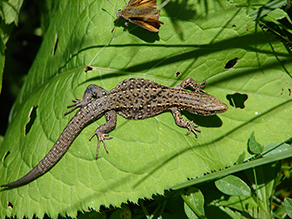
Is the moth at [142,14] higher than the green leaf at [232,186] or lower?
higher

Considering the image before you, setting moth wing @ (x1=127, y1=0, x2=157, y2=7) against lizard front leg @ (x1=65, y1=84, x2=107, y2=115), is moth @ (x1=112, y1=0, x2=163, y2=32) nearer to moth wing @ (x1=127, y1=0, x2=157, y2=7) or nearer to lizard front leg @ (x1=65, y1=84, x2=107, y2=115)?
moth wing @ (x1=127, y1=0, x2=157, y2=7)

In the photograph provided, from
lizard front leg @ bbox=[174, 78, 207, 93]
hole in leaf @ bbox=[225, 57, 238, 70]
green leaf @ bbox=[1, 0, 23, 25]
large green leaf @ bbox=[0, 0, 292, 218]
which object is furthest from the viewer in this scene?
green leaf @ bbox=[1, 0, 23, 25]

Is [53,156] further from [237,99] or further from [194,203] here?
[237,99]

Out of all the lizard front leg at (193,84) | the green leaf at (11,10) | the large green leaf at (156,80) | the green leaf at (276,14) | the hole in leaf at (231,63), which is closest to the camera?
the large green leaf at (156,80)

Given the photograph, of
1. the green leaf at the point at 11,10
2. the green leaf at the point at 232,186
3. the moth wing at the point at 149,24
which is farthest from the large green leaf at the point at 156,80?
the green leaf at the point at 11,10

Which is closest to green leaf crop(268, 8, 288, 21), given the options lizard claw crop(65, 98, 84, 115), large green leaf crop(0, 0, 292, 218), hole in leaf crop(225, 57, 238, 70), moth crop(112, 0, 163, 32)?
large green leaf crop(0, 0, 292, 218)

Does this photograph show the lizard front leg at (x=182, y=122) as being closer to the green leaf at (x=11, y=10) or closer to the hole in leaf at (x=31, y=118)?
the hole in leaf at (x=31, y=118)

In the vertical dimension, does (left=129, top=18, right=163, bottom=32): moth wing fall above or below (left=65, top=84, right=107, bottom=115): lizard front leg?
above

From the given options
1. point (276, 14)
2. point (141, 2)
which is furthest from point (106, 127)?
point (276, 14)
